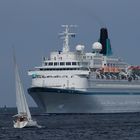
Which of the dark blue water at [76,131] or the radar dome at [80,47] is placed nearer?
the dark blue water at [76,131]

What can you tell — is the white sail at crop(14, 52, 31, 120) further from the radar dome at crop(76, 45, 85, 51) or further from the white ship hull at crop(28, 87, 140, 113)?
the radar dome at crop(76, 45, 85, 51)

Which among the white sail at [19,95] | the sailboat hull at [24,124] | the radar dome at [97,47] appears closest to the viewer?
the sailboat hull at [24,124]

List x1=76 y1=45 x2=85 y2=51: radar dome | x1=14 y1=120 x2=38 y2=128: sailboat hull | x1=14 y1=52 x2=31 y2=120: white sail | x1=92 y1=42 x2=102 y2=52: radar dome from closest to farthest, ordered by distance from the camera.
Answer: x1=14 y1=120 x2=38 y2=128: sailboat hull < x1=14 y1=52 x2=31 y2=120: white sail < x1=76 y1=45 x2=85 y2=51: radar dome < x1=92 y1=42 x2=102 y2=52: radar dome

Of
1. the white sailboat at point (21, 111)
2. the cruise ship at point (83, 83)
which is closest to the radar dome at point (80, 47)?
the cruise ship at point (83, 83)

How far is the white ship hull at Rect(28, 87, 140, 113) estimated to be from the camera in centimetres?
13112

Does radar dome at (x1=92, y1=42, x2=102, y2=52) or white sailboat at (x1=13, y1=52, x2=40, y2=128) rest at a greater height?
radar dome at (x1=92, y1=42, x2=102, y2=52)

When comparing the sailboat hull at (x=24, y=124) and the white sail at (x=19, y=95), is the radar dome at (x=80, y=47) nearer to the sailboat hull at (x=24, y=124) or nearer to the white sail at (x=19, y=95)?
the white sail at (x=19, y=95)

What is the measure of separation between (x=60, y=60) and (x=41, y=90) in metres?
5.49

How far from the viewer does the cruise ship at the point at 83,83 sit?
13212 cm

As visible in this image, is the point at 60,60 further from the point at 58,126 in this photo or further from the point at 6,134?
the point at 6,134

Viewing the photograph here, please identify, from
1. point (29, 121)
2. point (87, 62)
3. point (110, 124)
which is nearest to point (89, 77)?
point (87, 62)

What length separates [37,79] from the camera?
135m

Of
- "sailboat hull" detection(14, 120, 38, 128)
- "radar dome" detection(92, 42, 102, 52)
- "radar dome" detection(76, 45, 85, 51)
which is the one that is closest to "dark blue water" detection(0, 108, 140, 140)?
"sailboat hull" detection(14, 120, 38, 128)

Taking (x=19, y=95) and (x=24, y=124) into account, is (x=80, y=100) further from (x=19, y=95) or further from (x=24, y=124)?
(x=24, y=124)
